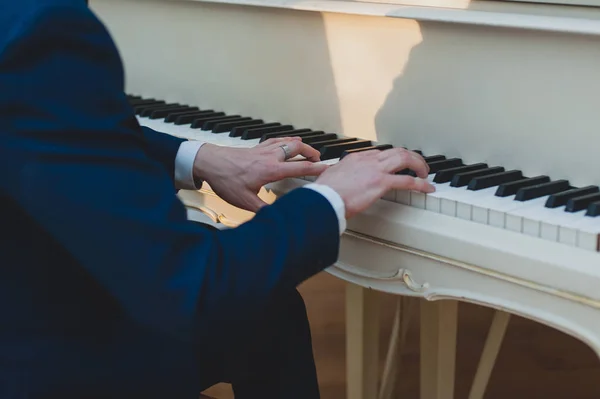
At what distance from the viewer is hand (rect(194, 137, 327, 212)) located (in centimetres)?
135

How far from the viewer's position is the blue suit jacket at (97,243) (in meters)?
0.93

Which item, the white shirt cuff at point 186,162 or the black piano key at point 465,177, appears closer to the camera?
the black piano key at point 465,177

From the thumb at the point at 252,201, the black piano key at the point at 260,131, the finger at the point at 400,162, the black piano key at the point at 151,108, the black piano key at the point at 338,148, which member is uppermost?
the finger at the point at 400,162

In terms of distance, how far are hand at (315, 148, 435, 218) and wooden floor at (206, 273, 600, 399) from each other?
3.76 feet

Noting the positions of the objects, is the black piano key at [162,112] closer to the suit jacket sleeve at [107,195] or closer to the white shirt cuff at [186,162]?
the white shirt cuff at [186,162]

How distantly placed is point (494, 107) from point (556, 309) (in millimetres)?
402

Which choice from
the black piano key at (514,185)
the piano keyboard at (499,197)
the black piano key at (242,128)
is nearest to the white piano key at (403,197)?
the piano keyboard at (499,197)

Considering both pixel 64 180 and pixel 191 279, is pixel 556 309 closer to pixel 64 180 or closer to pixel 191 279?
pixel 191 279

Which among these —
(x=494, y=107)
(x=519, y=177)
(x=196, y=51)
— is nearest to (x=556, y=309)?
(x=519, y=177)

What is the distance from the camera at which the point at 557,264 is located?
1064mm

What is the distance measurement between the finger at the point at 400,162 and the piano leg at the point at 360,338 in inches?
12.2

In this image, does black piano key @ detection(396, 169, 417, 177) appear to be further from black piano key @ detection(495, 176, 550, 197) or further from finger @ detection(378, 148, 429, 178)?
black piano key @ detection(495, 176, 550, 197)

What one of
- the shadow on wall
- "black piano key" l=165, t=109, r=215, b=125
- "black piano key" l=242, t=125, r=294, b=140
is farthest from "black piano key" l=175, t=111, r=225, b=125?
the shadow on wall

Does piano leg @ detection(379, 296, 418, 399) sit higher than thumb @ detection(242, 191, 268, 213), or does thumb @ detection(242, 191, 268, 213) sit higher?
thumb @ detection(242, 191, 268, 213)
